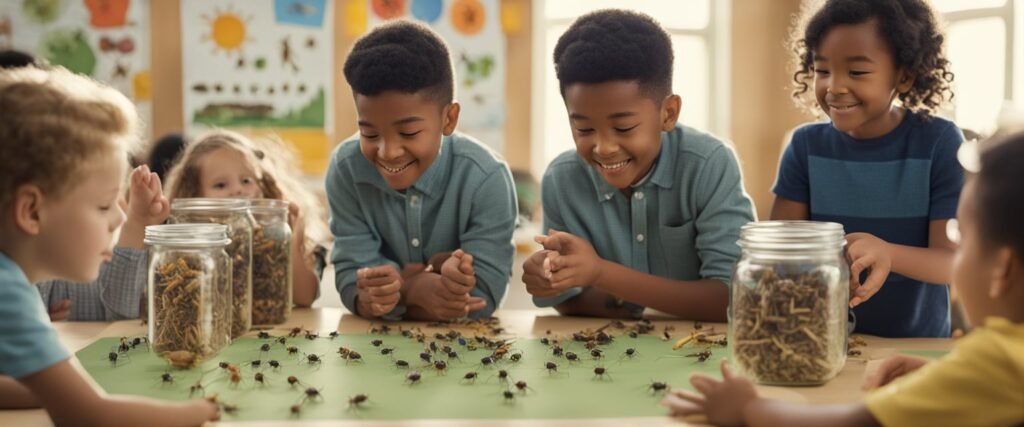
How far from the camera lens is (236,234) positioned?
178cm

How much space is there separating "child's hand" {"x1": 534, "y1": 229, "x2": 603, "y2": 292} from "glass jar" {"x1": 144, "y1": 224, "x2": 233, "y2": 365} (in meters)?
0.59

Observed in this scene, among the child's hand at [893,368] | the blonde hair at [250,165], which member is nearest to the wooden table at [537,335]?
the child's hand at [893,368]

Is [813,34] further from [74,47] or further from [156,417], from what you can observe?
[74,47]

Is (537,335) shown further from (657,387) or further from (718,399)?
(718,399)

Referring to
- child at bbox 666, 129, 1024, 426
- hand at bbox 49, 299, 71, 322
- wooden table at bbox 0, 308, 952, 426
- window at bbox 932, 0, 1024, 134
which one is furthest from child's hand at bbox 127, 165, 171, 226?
window at bbox 932, 0, 1024, 134

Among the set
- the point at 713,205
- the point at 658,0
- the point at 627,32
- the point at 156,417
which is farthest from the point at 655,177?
the point at 658,0

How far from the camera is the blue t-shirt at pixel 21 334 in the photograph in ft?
3.60

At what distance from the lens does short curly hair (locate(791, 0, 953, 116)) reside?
6.07ft

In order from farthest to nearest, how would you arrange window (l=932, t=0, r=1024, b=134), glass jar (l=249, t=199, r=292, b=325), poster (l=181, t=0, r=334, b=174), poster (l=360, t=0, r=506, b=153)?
poster (l=360, t=0, r=506, b=153), poster (l=181, t=0, r=334, b=174), window (l=932, t=0, r=1024, b=134), glass jar (l=249, t=199, r=292, b=325)

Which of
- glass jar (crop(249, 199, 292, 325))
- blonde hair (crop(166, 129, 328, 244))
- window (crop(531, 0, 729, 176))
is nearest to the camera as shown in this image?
glass jar (crop(249, 199, 292, 325))

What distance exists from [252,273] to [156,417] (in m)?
0.73

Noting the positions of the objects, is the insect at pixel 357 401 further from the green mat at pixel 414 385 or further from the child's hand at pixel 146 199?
the child's hand at pixel 146 199

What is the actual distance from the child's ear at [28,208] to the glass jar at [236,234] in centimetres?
58

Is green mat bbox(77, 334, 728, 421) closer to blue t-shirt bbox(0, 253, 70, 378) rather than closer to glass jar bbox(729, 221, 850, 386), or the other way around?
glass jar bbox(729, 221, 850, 386)
